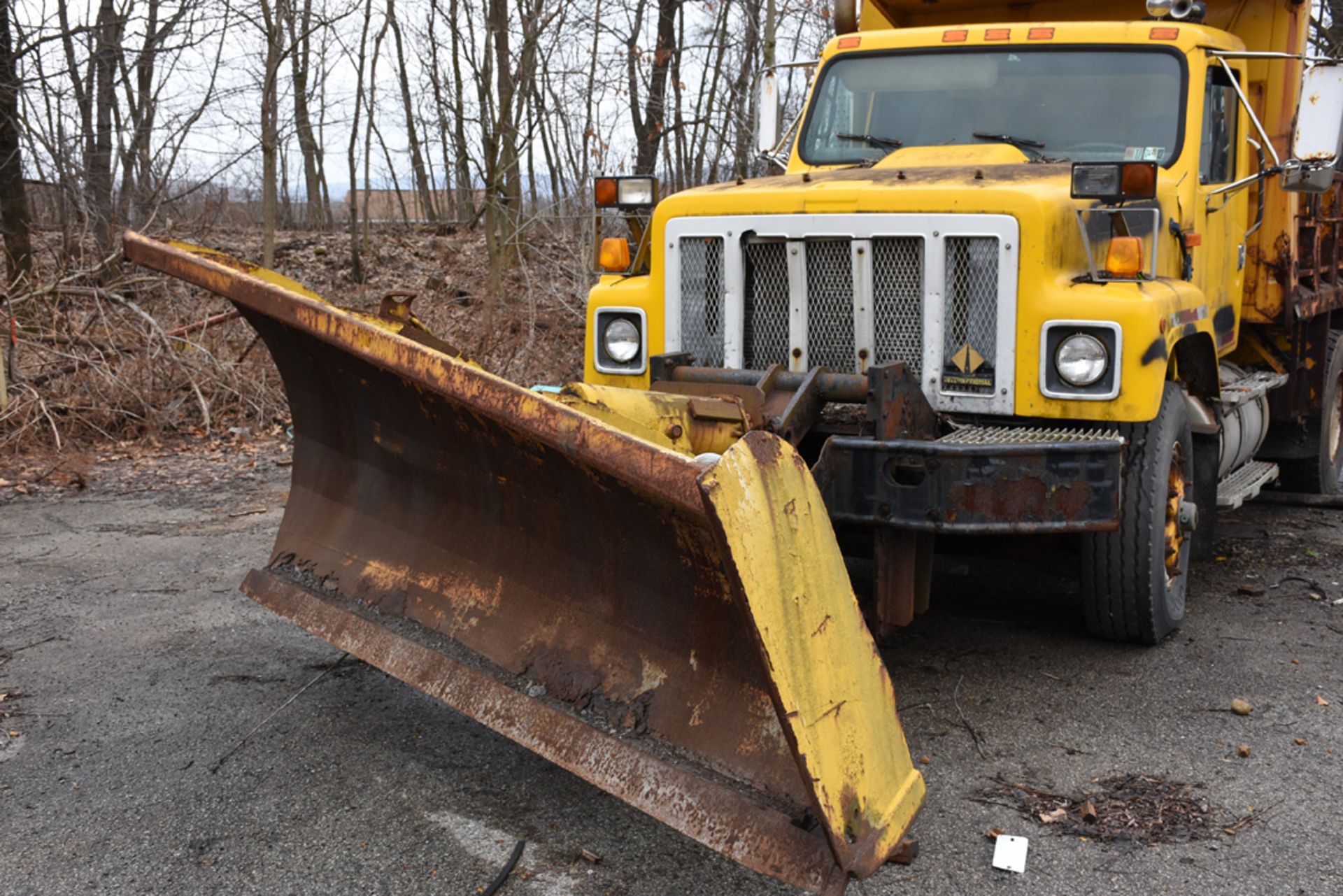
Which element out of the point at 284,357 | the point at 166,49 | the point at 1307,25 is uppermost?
the point at 166,49

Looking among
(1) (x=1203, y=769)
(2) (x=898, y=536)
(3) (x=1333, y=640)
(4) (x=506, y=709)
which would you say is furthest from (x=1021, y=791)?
(3) (x=1333, y=640)

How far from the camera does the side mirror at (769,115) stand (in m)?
6.18

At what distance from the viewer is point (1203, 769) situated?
3664mm

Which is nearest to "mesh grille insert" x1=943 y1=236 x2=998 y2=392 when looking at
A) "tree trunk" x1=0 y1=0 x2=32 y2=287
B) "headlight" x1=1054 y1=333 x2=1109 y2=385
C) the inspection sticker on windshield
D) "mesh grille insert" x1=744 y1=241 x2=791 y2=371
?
"headlight" x1=1054 y1=333 x2=1109 y2=385

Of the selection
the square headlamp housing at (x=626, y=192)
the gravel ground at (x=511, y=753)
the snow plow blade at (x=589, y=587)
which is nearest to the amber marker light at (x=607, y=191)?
the square headlamp housing at (x=626, y=192)

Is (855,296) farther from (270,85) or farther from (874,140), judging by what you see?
(270,85)

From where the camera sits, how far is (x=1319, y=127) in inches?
194

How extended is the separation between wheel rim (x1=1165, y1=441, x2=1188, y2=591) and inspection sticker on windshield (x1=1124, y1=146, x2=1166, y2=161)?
128 centimetres

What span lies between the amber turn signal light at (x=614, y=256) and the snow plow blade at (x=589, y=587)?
1403 millimetres

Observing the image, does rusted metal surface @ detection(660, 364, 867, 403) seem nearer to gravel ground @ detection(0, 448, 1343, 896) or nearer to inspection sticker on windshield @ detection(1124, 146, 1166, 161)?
gravel ground @ detection(0, 448, 1343, 896)

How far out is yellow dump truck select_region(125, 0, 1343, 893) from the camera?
2.71 meters

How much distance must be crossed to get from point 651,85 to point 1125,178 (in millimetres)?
14134

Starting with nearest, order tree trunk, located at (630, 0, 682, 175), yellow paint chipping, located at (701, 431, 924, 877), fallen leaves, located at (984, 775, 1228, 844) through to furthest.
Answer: yellow paint chipping, located at (701, 431, 924, 877) < fallen leaves, located at (984, 775, 1228, 844) < tree trunk, located at (630, 0, 682, 175)

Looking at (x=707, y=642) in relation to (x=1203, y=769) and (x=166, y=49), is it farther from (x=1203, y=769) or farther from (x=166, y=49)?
(x=166, y=49)
